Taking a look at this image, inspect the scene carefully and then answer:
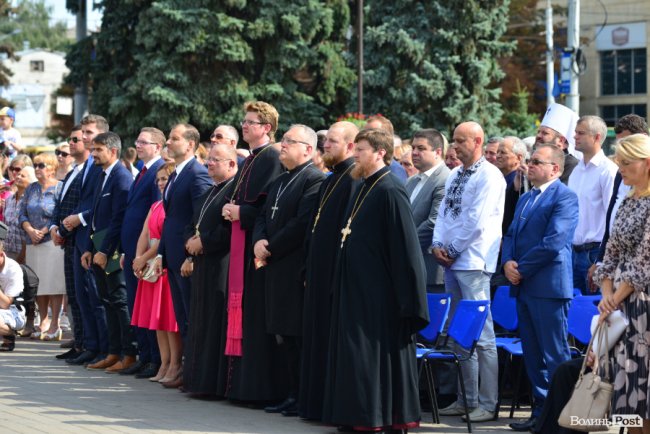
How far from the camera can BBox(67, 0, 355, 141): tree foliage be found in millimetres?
33750

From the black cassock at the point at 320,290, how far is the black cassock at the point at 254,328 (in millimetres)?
779

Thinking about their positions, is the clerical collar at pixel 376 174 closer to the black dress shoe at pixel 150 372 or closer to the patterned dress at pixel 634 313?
the patterned dress at pixel 634 313

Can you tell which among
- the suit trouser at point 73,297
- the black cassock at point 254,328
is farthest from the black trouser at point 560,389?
the suit trouser at point 73,297

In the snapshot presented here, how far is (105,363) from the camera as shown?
41.2 feet

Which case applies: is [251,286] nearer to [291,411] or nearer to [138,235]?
[291,411]

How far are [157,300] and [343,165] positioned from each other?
117 inches

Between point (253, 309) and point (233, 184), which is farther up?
point (233, 184)

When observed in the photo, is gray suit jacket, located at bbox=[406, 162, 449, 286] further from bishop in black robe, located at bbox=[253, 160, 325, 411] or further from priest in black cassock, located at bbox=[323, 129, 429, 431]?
priest in black cassock, located at bbox=[323, 129, 429, 431]

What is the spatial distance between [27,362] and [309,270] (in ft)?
16.2

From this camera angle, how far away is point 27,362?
13.1 m

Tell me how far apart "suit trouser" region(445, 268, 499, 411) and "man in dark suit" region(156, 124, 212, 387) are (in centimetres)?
277

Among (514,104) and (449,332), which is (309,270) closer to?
(449,332)

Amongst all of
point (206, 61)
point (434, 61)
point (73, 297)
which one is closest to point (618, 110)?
point (434, 61)

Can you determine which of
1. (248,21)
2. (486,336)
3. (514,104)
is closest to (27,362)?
(486,336)
